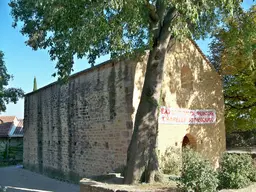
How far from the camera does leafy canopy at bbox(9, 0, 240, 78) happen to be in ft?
Result: 21.0

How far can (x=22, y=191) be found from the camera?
40.8ft

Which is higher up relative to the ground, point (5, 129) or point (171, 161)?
point (5, 129)

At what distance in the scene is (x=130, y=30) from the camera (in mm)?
7336

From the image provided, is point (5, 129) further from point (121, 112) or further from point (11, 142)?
point (121, 112)

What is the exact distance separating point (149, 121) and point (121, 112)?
8.63 feet

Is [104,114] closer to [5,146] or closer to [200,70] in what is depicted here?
[200,70]

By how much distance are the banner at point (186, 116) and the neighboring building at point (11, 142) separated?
18044 mm

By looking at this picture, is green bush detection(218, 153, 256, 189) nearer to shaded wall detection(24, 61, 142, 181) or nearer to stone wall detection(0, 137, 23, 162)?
shaded wall detection(24, 61, 142, 181)

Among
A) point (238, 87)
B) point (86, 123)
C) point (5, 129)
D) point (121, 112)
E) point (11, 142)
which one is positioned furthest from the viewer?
point (5, 129)

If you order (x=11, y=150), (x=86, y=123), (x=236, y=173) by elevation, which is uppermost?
(x=86, y=123)

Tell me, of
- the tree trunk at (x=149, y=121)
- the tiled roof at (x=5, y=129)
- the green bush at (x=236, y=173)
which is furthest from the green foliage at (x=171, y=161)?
the tiled roof at (x=5, y=129)

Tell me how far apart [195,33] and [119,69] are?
10.6 feet

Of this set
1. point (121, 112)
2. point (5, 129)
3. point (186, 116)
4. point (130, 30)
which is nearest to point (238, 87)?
point (186, 116)

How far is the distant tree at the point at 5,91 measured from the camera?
1421 cm
